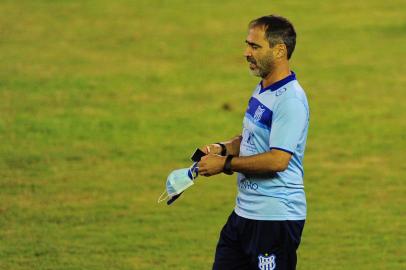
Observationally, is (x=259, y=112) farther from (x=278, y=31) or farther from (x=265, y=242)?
(x=265, y=242)

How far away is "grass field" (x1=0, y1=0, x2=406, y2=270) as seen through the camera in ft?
36.4

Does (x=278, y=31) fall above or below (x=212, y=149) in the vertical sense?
above

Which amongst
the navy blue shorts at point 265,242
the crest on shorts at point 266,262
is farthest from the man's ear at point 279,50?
the crest on shorts at point 266,262

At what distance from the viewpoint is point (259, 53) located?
7.23 metres

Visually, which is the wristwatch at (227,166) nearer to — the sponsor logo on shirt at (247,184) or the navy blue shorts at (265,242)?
the sponsor logo on shirt at (247,184)

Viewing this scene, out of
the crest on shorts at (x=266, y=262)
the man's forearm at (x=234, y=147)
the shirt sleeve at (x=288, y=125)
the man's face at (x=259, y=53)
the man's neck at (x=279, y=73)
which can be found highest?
the man's face at (x=259, y=53)

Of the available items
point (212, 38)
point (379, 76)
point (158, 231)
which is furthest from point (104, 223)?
point (212, 38)

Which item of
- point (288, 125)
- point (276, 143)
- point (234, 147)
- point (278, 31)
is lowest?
point (234, 147)

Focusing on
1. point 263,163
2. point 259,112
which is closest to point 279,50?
point 259,112

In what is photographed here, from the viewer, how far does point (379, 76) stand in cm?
1902

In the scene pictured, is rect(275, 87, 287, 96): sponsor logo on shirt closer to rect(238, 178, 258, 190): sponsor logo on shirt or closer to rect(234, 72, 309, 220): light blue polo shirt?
rect(234, 72, 309, 220): light blue polo shirt

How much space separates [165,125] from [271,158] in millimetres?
9107

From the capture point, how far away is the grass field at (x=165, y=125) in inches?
437

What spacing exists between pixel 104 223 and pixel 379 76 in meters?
8.39
